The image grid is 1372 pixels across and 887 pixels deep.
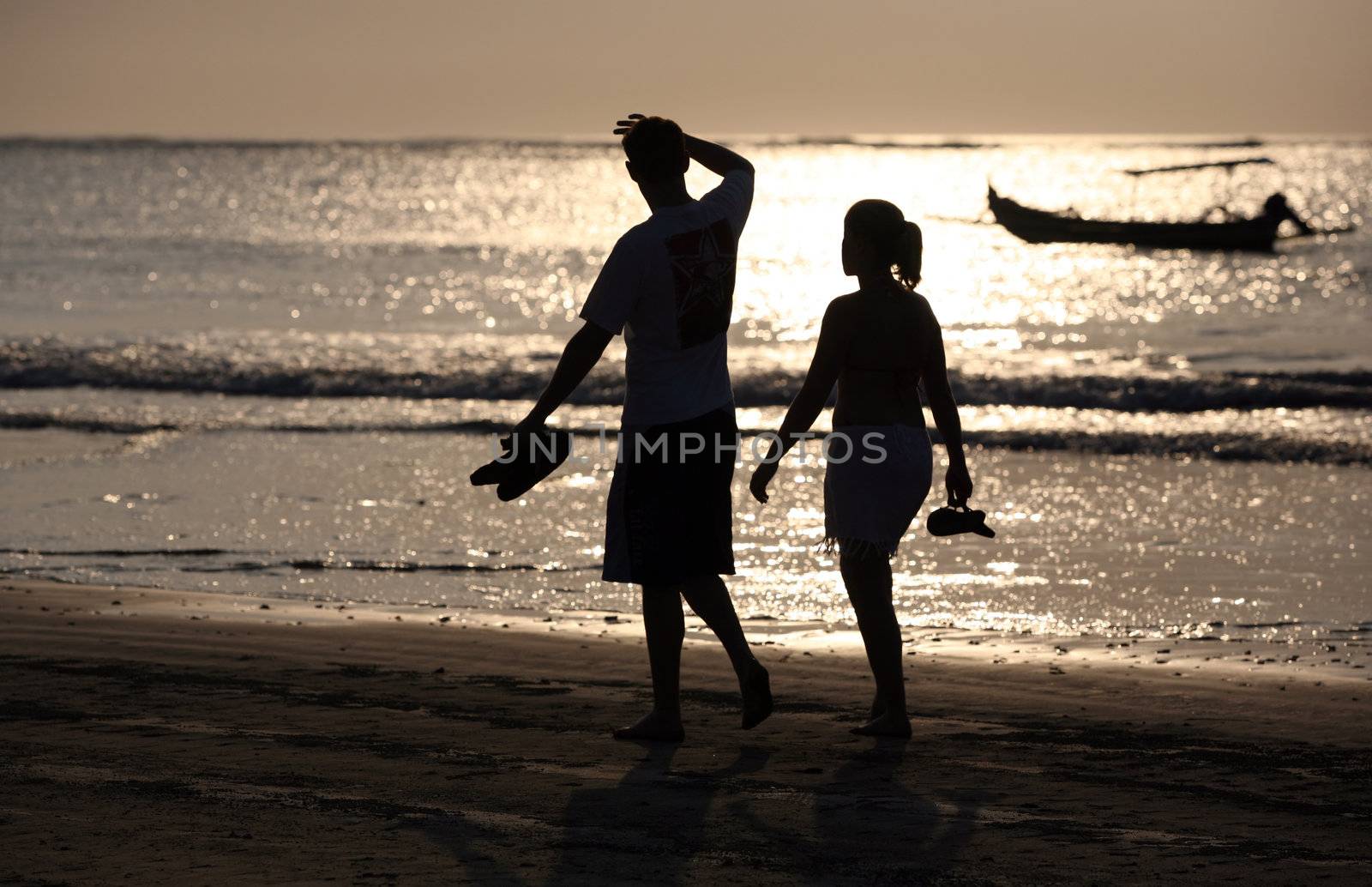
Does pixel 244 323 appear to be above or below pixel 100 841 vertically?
above

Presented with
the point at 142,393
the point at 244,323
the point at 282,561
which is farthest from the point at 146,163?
the point at 282,561

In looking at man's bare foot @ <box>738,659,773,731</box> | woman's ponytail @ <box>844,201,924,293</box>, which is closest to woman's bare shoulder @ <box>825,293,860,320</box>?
woman's ponytail @ <box>844,201,924,293</box>

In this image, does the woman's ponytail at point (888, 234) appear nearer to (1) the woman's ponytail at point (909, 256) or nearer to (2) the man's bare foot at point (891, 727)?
(1) the woman's ponytail at point (909, 256)

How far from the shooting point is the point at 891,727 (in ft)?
14.9

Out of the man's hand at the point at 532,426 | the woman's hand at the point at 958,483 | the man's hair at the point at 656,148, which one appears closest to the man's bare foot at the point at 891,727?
the woman's hand at the point at 958,483

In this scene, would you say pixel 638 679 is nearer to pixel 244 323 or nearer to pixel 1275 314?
pixel 244 323

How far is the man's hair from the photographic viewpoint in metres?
4.20

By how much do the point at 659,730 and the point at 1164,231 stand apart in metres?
48.0

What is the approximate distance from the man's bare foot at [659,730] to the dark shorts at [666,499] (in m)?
0.42

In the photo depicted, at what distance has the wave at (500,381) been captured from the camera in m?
16.8

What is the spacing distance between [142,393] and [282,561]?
10.4m

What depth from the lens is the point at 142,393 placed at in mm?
17375

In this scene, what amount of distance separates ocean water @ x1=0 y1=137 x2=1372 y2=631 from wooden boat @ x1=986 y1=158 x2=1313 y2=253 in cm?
60

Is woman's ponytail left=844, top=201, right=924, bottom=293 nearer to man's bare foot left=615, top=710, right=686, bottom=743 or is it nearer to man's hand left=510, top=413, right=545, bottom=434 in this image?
man's hand left=510, top=413, right=545, bottom=434
